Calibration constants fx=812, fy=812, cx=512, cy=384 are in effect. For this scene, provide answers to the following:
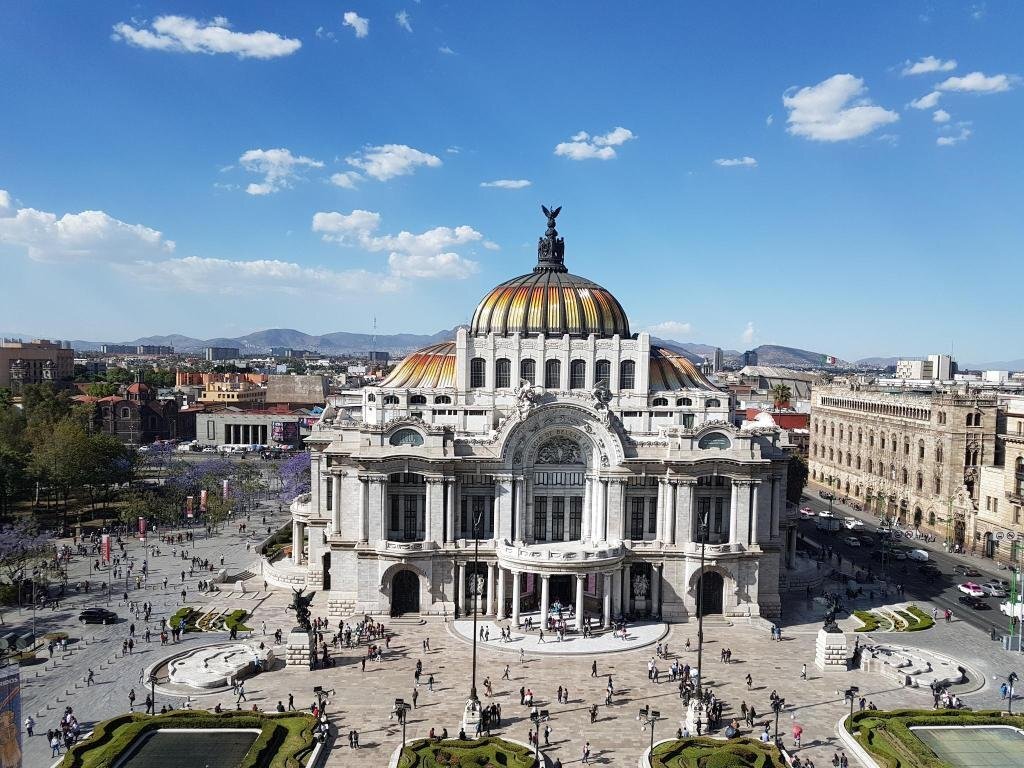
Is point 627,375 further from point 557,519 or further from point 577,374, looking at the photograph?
point 557,519

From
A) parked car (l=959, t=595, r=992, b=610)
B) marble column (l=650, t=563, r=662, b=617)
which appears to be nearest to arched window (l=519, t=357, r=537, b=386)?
marble column (l=650, t=563, r=662, b=617)

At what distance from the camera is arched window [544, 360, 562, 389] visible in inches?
2968

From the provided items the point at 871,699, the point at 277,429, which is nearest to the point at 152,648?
the point at 871,699

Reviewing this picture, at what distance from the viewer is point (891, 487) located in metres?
114

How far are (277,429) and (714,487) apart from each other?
119m

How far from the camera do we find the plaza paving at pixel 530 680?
47.3 m

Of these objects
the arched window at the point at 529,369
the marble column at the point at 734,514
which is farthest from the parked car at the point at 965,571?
the arched window at the point at 529,369

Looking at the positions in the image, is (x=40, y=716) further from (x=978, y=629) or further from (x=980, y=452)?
(x=980, y=452)

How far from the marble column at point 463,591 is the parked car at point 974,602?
150ft

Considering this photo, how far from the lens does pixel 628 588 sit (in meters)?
68.1

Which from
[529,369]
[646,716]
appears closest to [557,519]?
[529,369]

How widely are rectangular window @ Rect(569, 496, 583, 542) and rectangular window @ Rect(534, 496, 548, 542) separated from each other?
6.98 feet

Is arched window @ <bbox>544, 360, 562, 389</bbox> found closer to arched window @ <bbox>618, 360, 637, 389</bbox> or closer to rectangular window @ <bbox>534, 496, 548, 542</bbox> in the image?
arched window @ <bbox>618, 360, 637, 389</bbox>

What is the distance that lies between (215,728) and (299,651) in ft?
33.9
